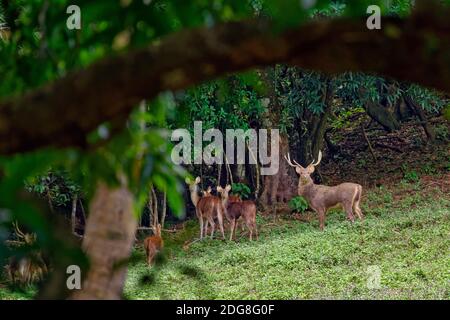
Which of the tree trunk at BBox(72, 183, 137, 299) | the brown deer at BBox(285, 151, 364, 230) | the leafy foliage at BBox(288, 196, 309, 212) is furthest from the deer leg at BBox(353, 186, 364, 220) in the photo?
the tree trunk at BBox(72, 183, 137, 299)

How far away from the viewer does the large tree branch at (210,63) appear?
105 cm

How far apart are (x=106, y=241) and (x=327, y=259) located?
6.71 m

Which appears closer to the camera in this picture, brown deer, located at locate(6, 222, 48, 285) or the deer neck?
brown deer, located at locate(6, 222, 48, 285)

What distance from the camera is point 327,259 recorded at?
29.8 ft

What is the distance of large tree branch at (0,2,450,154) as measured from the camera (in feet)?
3.46

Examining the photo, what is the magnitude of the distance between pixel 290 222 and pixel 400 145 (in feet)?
10.7

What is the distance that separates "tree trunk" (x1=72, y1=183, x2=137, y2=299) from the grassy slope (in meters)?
3.80

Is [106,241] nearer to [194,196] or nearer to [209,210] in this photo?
[209,210]

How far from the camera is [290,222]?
12125 millimetres

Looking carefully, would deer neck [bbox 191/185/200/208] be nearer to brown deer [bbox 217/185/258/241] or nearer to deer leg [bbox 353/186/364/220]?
brown deer [bbox 217/185/258/241]

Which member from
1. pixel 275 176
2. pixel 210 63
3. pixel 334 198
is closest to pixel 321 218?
pixel 334 198

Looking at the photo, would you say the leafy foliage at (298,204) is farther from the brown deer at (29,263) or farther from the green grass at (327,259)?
the brown deer at (29,263)

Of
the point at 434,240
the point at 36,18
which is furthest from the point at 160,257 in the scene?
the point at 434,240

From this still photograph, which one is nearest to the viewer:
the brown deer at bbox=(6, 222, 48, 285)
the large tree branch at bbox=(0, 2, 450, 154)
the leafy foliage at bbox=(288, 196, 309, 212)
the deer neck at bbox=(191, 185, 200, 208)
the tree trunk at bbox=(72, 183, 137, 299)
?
the large tree branch at bbox=(0, 2, 450, 154)
